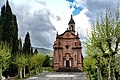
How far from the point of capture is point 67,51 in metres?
82.6

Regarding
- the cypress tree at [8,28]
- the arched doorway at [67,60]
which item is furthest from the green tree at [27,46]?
the arched doorway at [67,60]

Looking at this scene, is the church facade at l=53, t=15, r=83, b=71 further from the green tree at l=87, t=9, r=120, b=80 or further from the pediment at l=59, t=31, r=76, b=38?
the green tree at l=87, t=9, r=120, b=80

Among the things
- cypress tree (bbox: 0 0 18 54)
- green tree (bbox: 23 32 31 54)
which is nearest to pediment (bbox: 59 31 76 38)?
green tree (bbox: 23 32 31 54)

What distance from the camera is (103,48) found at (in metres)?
21.6

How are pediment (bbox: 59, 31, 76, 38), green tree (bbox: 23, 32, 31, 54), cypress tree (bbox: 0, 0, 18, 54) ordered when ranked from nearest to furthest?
cypress tree (bbox: 0, 0, 18, 54)
green tree (bbox: 23, 32, 31, 54)
pediment (bbox: 59, 31, 76, 38)

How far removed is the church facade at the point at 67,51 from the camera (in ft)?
266

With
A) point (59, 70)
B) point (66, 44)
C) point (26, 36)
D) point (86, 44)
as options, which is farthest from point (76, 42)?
point (86, 44)

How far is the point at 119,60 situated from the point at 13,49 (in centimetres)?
2569

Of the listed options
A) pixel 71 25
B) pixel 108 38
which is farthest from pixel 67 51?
pixel 108 38

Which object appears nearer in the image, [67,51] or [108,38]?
[108,38]

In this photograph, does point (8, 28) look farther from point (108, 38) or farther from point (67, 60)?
point (67, 60)

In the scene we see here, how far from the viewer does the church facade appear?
8116 centimetres

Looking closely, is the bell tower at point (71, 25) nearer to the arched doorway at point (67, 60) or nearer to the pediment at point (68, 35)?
the pediment at point (68, 35)

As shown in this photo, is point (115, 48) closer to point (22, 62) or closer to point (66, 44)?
point (22, 62)
